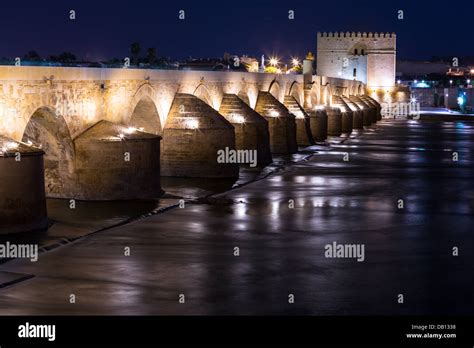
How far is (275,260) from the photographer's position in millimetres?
14547

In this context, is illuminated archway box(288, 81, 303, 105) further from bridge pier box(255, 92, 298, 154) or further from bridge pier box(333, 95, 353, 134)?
bridge pier box(255, 92, 298, 154)

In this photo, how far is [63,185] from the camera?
2064 centimetres

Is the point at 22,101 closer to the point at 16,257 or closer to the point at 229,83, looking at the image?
the point at 16,257

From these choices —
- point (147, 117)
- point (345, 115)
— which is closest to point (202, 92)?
point (147, 117)

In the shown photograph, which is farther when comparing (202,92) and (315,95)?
(315,95)

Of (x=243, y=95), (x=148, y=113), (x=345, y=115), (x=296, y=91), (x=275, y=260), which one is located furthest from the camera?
(x=345, y=115)

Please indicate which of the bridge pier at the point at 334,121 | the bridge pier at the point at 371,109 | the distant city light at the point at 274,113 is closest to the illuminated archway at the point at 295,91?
the bridge pier at the point at 334,121

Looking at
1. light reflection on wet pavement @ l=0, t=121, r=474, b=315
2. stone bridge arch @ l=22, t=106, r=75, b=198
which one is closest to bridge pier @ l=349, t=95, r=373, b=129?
light reflection on wet pavement @ l=0, t=121, r=474, b=315

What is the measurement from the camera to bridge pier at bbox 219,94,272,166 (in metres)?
30.3

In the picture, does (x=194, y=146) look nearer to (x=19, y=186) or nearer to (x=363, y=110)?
(x=19, y=186)

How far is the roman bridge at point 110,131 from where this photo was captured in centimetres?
1739

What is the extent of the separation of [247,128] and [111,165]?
10199mm

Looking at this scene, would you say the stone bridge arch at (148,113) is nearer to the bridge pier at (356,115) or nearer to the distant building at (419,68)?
the bridge pier at (356,115)

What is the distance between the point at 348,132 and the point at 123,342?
43.7 meters
